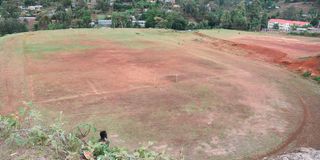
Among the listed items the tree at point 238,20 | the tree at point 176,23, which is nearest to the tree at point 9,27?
the tree at point 176,23

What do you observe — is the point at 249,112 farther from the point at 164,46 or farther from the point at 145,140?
the point at 164,46

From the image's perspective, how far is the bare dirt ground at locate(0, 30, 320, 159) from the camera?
42.1 feet

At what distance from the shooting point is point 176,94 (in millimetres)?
18062

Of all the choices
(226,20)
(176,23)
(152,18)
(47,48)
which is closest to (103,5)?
(152,18)

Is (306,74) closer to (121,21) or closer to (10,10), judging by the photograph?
(121,21)

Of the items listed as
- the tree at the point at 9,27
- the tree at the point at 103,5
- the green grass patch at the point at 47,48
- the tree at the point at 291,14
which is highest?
the tree at the point at 103,5

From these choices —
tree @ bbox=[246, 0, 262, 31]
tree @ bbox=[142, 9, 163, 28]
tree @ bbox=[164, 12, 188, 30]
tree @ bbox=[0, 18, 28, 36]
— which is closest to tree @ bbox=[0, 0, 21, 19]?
tree @ bbox=[0, 18, 28, 36]

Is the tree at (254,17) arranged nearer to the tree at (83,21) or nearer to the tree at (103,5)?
the tree at (83,21)

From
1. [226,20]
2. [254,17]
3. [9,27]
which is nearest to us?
→ [9,27]

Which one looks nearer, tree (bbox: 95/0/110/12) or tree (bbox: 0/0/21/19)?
tree (bbox: 0/0/21/19)

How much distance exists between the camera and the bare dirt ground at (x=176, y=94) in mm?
12828

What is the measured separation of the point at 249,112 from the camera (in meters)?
15.7

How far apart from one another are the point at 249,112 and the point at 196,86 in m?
4.61

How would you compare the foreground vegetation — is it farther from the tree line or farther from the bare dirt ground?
the tree line
